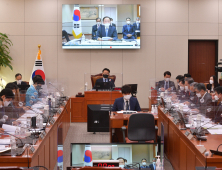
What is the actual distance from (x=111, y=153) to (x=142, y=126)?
204cm

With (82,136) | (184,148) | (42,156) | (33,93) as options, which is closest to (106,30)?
(33,93)

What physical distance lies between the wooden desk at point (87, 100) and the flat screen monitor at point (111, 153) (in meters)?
5.04

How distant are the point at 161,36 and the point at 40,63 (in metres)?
3.95

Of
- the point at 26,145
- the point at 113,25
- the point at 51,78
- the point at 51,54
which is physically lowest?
the point at 26,145

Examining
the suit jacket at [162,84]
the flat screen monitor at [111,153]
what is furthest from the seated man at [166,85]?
the flat screen monitor at [111,153]

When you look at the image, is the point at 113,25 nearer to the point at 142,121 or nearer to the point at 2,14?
the point at 2,14

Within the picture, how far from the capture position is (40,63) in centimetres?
944

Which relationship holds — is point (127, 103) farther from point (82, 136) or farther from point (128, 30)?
point (128, 30)

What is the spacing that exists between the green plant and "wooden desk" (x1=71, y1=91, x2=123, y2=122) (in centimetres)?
278

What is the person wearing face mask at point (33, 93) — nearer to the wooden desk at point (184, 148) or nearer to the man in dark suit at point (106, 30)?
the wooden desk at point (184, 148)

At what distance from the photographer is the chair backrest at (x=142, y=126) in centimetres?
450

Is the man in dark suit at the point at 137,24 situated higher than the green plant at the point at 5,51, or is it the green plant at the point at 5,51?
the man in dark suit at the point at 137,24

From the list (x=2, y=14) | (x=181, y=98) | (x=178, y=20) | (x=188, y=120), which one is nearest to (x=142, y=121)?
(x=188, y=120)

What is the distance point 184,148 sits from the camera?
3.85 meters
